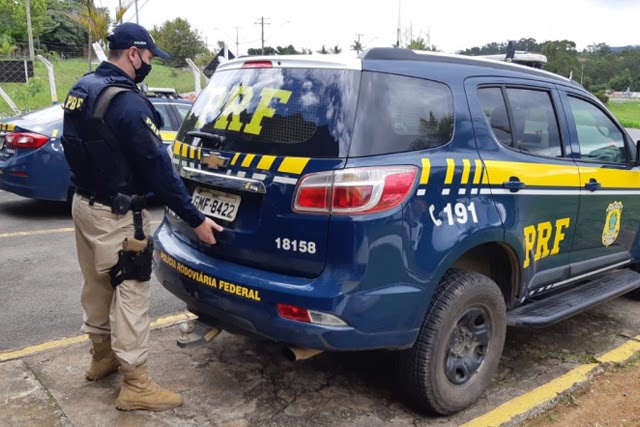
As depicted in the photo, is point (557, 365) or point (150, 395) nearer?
point (150, 395)

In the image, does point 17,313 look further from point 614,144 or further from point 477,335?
point 614,144

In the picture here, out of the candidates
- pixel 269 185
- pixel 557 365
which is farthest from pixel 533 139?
pixel 269 185

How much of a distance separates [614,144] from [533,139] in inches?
45.8

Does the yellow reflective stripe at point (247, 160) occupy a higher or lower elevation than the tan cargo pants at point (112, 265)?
higher

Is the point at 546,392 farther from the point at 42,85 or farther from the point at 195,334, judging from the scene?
the point at 42,85

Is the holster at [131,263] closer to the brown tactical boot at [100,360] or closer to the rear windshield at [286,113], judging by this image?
the brown tactical boot at [100,360]

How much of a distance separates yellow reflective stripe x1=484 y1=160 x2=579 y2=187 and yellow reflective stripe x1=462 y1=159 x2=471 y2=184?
16cm

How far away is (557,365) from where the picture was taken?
383 cm

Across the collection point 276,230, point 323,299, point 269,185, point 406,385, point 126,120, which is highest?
point 126,120

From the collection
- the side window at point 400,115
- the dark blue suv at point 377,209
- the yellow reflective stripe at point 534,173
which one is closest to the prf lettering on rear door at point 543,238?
the dark blue suv at point 377,209

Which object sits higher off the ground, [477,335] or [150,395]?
[477,335]

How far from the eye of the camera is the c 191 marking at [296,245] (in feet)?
8.69

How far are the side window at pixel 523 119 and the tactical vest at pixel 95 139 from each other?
1903 millimetres

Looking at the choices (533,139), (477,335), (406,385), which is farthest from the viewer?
(533,139)
